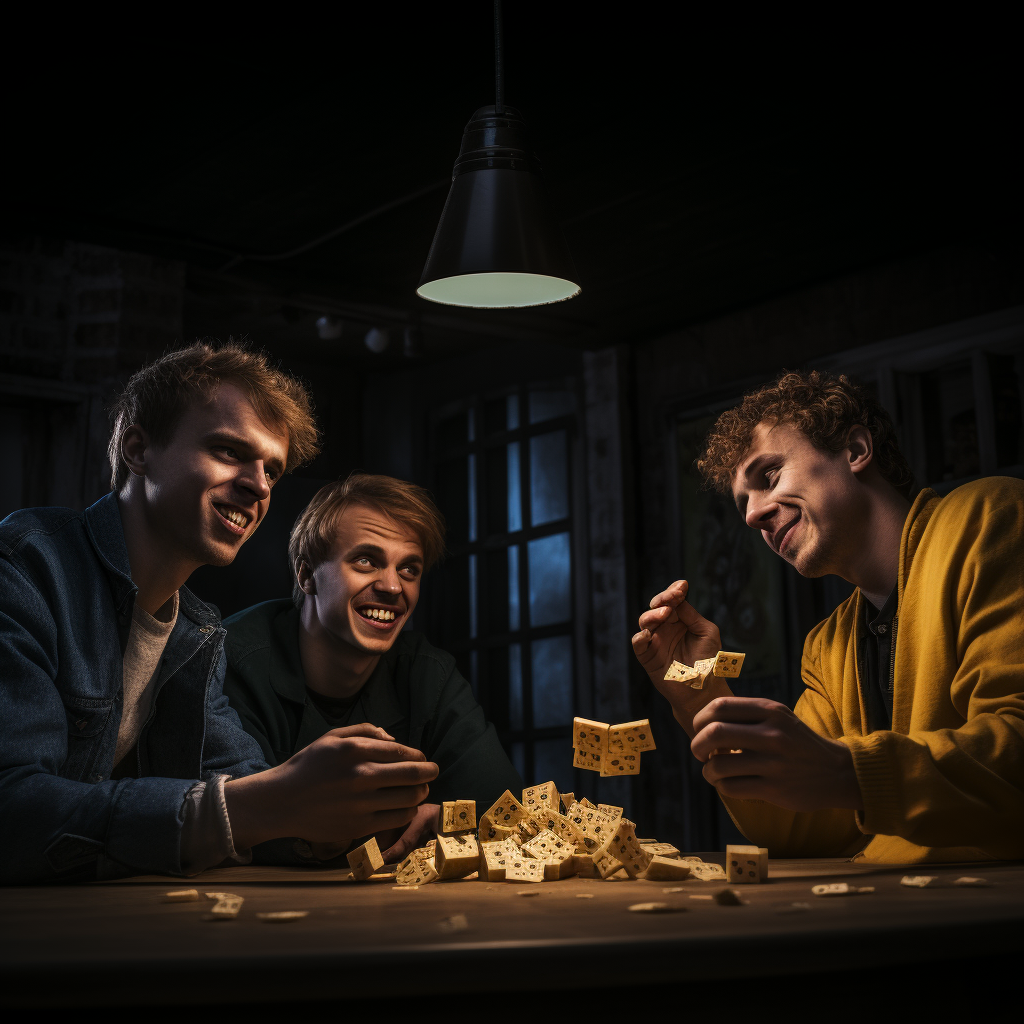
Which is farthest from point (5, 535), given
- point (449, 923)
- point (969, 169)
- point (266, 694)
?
point (969, 169)

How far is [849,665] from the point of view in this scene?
7.65 feet

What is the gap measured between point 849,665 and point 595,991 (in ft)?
4.99

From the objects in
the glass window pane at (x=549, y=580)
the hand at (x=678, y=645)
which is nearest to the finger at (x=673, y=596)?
the hand at (x=678, y=645)

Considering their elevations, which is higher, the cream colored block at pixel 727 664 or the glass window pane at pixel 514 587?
the glass window pane at pixel 514 587

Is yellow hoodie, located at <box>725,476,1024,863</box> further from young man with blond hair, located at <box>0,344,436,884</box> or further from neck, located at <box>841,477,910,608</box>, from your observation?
young man with blond hair, located at <box>0,344,436,884</box>

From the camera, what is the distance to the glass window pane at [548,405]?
5902mm

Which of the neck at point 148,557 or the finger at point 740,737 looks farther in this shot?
the neck at point 148,557

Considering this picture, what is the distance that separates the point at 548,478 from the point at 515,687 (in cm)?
115

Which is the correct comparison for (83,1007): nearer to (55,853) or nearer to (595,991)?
(595,991)

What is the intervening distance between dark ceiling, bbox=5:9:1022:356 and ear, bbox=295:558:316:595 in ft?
4.39

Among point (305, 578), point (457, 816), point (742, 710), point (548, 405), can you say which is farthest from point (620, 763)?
point (548, 405)

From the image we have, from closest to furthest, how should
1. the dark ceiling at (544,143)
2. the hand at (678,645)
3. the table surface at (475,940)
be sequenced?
the table surface at (475,940), the hand at (678,645), the dark ceiling at (544,143)

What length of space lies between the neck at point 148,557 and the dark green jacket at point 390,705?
59 cm

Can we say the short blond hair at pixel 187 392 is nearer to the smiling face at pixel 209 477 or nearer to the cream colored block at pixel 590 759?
the smiling face at pixel 209 477
